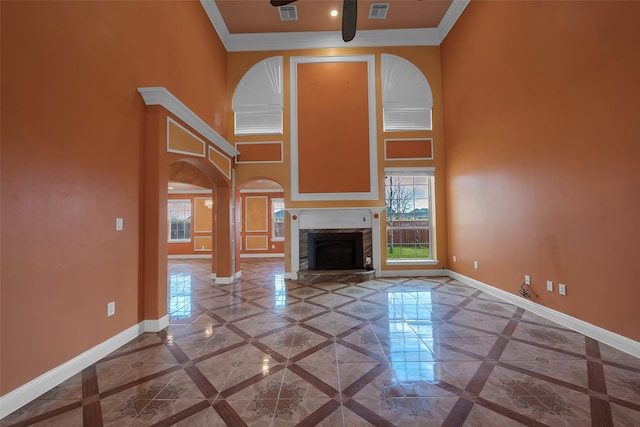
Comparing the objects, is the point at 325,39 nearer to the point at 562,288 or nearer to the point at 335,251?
the point at 335,251

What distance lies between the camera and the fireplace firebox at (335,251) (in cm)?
550

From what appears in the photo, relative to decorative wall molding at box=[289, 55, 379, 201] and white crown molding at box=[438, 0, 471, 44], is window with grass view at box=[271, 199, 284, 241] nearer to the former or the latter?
decorative wall molding at box=[289, 55, 379, 201]

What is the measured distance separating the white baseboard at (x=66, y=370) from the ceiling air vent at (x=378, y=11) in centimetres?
616

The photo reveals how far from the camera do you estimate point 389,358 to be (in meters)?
2.16

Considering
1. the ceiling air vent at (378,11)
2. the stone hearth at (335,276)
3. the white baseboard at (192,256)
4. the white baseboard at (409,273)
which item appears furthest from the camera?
the white baseboard at (192,256)

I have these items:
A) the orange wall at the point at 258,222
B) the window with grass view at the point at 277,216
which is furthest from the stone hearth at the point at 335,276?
the window with grass view at the point at 277,216

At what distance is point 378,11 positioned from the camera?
4.93 meters

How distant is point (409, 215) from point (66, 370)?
5538 mm

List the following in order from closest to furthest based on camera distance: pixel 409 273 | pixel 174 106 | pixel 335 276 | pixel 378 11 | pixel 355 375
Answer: pixel 355 375, pixel 174 106, pixel 378 11, pixel 335 276, pixel 409 273

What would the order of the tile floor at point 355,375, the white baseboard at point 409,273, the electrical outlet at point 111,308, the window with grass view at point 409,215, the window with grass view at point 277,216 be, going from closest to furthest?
the tile floor at point 355,375 → the electrical outlet at point 111,308 → the white baseboard at point 409,273 → the window with grass view at point 409,215 → the window with grass view at point 277,216

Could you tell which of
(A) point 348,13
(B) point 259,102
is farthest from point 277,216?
(A) point 348,13

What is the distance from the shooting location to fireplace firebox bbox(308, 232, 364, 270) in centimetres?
550

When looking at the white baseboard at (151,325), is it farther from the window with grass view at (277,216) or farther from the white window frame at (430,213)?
the window with grass view at (277,216)

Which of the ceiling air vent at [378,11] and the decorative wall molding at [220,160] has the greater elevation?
the ceiling air vent at [378,11]
